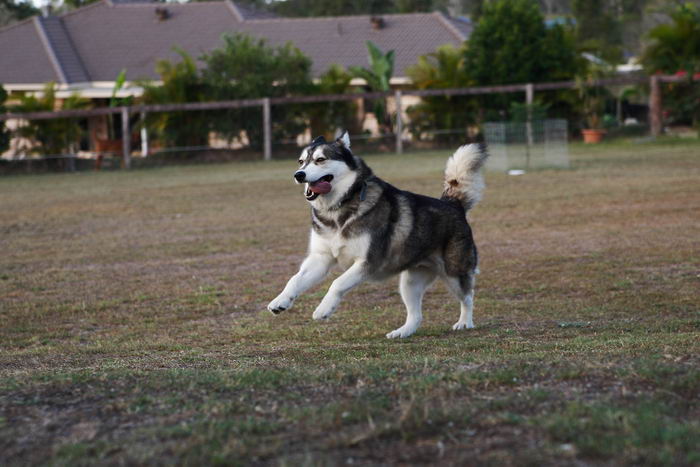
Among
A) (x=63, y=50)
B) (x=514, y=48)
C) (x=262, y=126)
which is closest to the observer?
(x=262, y=126)

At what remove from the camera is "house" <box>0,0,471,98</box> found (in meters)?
36.6

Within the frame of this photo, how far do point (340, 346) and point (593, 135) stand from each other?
91.7 feet

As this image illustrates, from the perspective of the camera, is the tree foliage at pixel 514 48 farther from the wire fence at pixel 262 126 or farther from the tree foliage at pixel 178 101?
the tree foliage at pixel 178 101

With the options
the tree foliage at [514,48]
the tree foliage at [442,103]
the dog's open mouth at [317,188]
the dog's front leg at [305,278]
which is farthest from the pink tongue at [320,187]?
the tree foliage at [514,48]

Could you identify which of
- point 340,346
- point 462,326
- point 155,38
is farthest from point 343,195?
point 155,38

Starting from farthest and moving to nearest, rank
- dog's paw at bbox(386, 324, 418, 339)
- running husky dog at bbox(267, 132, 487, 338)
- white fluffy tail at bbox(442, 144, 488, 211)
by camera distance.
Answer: white fluffy tail at bbox(442, 144, 488, 211) < dog's paw at bbox(386, 324, 418, 339) < running husky dog at bbox(267, 132, 487, 338)

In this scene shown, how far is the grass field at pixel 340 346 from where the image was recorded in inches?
146

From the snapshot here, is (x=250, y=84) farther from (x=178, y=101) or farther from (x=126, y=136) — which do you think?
(x=126, y=136)

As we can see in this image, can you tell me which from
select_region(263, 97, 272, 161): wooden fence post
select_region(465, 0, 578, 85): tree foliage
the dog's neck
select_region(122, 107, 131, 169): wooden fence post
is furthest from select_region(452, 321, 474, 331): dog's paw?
select_region(465, 0, 578, 85): tree foliage

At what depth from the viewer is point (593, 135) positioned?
3294 cm

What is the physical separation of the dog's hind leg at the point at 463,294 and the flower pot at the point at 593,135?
87.7ft

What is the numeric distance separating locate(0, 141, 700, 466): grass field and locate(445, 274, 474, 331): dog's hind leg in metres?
0.18

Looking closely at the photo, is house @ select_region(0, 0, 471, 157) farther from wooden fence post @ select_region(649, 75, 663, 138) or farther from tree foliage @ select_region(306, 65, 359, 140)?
wooden fence post @ select_region(649, 75, 663, 138)

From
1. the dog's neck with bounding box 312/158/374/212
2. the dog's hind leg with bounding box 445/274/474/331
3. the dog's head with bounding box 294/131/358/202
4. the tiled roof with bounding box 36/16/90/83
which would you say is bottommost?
the dog's hind leg with bounding box 445/274/474/331
